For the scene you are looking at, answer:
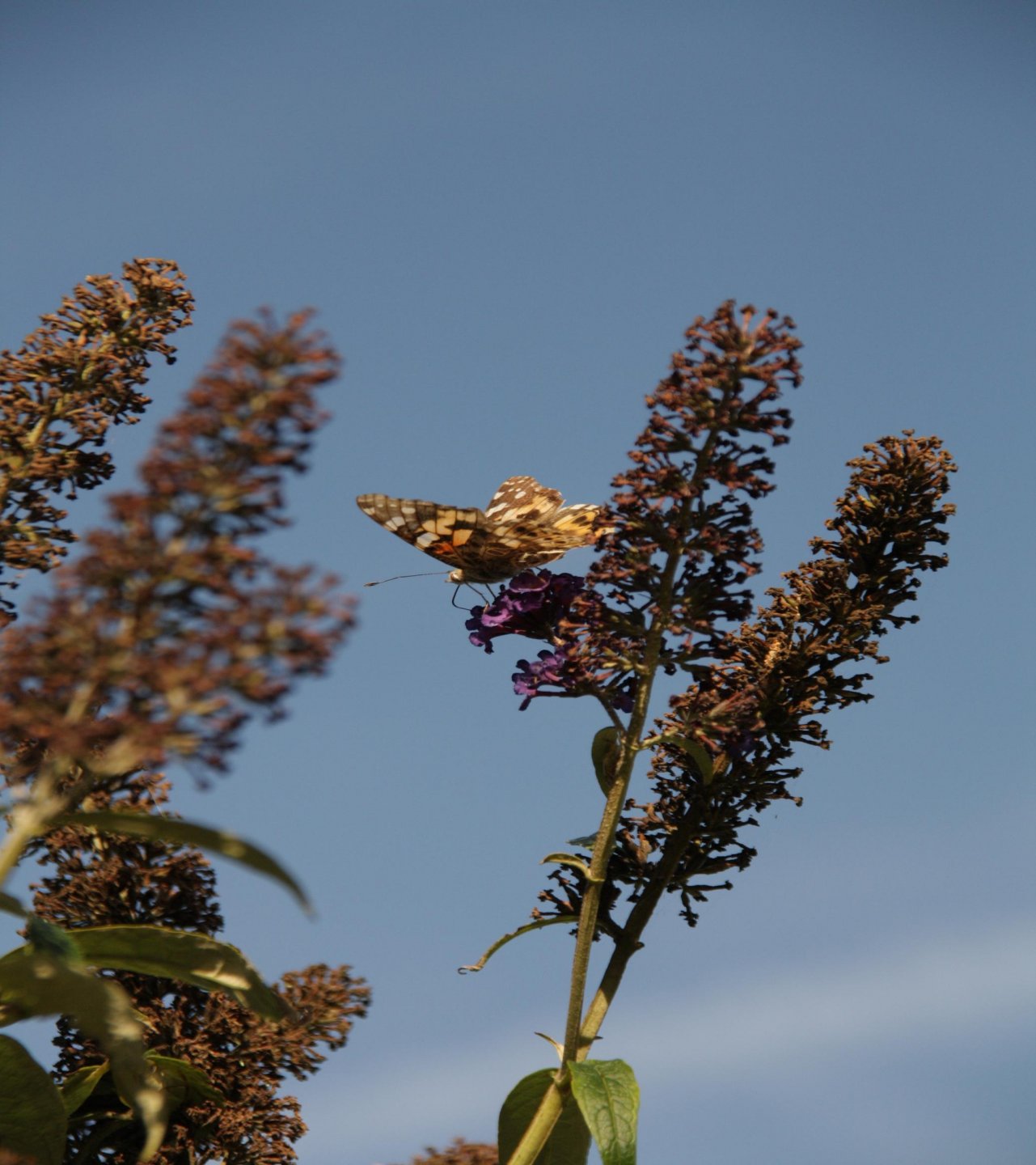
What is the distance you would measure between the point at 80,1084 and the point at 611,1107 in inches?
60.3

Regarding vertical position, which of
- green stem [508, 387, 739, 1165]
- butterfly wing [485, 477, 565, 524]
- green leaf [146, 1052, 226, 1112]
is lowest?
green leaf [146, 1052, 226, 1112]

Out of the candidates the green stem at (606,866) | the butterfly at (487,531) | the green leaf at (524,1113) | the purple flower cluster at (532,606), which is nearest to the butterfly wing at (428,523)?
the butterfly at (487,531)

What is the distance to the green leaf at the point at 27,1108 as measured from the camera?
3.21 meters

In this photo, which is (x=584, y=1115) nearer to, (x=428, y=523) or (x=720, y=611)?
(x=720, y=611)

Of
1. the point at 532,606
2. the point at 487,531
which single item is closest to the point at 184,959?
the point at 532,606

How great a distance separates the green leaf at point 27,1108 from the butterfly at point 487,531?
137 inches

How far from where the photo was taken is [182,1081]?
12.4 ft

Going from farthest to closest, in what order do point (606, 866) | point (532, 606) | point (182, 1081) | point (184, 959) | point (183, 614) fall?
point (532, 606) < point (182, 1081) < point (606, 866) < point (184, 959) < point (183, 614)

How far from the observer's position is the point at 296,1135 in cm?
377

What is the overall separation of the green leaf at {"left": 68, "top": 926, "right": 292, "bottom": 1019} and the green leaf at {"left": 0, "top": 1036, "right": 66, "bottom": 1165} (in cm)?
27

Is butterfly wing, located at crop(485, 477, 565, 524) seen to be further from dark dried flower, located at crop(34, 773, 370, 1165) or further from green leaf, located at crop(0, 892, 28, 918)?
green leaf, located at crop(0, 892, 28, 918)

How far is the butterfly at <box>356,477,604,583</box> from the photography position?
6371mm

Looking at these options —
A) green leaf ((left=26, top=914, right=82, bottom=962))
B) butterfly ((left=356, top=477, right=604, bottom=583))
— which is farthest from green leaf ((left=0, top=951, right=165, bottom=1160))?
butterfly ((left=356, top=477, right=604, bottom=583))

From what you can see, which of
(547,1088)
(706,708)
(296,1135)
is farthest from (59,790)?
(706,708)
